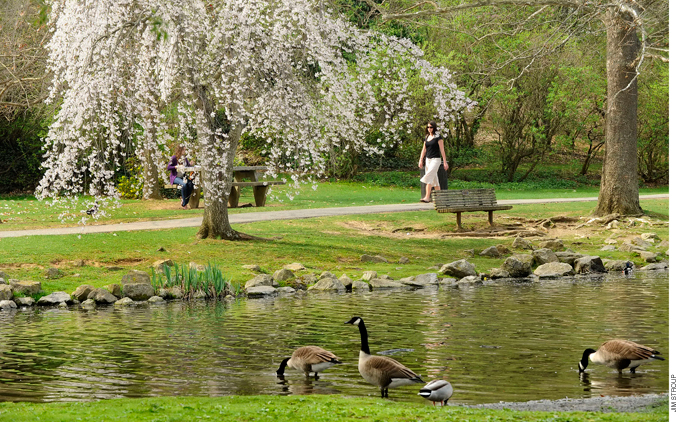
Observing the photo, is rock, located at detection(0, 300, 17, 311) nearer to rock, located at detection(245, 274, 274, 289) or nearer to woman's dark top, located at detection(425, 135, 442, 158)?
rock, located at detection(245, 274, 274, 289)

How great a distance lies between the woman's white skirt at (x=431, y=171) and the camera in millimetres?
26484

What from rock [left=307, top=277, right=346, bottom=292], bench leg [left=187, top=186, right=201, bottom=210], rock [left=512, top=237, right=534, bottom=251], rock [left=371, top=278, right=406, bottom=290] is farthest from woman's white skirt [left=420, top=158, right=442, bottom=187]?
rock [left=307, top=277, right=346, bottom=292]

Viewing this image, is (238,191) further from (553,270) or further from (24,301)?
(24,301)

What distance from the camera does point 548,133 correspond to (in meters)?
45.9

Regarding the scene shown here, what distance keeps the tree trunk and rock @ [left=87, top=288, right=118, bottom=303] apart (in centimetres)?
1735

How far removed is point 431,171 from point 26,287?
13.9m

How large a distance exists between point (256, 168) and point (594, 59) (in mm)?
23125

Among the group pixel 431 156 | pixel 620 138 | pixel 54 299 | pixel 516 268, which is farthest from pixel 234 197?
pixel 54 299

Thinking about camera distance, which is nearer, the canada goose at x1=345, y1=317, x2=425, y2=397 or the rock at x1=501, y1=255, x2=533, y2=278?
the canada goose at x1=345, y1=317, x2=425, y2=397

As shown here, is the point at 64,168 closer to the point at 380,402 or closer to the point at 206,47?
the point at 206,47

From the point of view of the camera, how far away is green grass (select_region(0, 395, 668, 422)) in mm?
7402

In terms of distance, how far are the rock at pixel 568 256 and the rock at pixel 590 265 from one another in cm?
47

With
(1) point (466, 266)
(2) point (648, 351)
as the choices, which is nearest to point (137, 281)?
(1) point (466, 266)

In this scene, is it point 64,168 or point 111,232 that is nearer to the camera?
point 64,168
